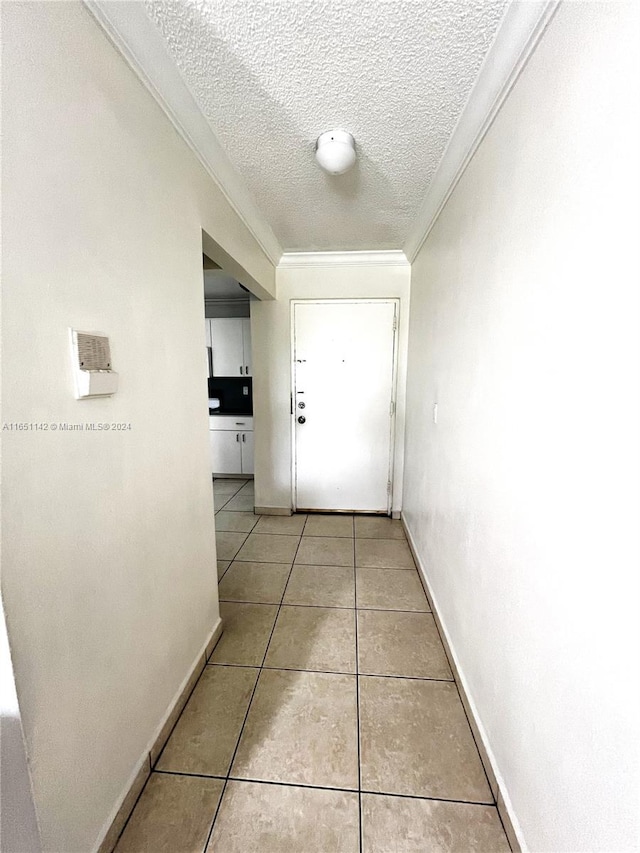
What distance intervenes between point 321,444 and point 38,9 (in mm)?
2804

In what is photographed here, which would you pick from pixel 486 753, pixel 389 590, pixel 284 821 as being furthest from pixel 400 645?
pixel 284 821

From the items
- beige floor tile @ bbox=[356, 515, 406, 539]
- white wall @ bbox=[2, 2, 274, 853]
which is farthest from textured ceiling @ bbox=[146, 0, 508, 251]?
beige floor tile @ bbox=[356, 515, 406, 539]

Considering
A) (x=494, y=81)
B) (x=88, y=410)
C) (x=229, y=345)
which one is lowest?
(x=88, y=410)

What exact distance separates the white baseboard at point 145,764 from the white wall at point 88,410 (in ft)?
0.11

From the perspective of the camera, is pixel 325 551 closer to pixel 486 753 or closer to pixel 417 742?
pixel 417 742

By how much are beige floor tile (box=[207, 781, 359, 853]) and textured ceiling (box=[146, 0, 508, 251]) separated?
7.56 feet

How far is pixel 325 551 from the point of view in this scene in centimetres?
270

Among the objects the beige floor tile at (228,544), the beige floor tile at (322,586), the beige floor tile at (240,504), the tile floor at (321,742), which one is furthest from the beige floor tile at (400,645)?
the beige floor tile at (240,504)

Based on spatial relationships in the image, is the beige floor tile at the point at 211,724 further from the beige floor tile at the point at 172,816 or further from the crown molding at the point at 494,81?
the crown molding at the point at 494,81

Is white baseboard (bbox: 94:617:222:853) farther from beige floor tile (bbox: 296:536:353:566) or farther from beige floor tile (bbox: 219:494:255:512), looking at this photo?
beige floor tile (bbox: 219:494:255:512)

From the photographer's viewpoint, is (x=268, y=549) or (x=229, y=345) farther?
(x=229, y=345)

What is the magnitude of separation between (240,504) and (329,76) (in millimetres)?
3293

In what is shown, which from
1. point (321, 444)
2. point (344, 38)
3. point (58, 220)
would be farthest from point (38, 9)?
point (321, 444)

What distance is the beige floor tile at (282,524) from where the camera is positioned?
9.98 ft
